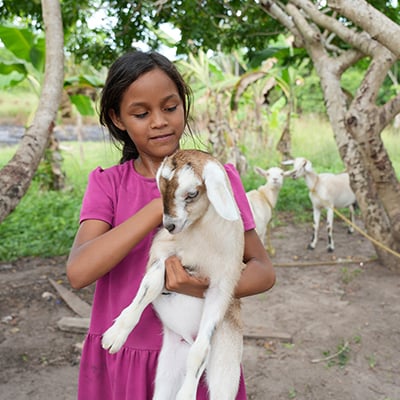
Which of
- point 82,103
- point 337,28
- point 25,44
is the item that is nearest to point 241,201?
point 337,28

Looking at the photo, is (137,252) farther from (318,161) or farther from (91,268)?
(318,161)

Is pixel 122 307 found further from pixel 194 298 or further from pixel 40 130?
pixel 40 130

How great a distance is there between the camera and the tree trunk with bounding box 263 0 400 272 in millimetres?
4500

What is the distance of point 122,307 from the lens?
1.56m

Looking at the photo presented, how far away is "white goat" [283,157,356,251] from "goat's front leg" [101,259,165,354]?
17.0ft

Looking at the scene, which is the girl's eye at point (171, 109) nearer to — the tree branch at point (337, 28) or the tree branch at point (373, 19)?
the tree branch at point (373, 19)

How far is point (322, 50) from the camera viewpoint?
530cm

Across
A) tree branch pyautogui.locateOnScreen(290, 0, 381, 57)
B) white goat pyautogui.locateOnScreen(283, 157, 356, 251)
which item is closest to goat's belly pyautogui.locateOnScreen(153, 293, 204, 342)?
tree branch pyautogui.locateOnScreen(290, 0, 381, 57)

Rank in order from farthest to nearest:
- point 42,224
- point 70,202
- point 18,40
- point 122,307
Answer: point 70,202
point 18,40
point 42,224
point 122,307

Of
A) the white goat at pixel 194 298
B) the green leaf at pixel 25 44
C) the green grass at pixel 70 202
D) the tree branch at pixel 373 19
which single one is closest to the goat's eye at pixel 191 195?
A: the white goat at pixel 194 298

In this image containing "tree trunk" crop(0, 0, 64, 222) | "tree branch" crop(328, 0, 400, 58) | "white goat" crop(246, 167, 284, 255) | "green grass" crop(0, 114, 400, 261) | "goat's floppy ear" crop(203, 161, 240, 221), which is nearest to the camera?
"goat's floppy ear" crop(203, 161, 240, 221)

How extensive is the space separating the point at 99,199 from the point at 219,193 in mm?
473

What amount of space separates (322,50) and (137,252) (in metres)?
4.44

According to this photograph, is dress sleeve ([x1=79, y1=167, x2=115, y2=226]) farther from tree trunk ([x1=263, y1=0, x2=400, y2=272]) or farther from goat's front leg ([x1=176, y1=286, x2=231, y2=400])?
tree trunk ([x1=263, y1=0, x2=400, y2=272])
